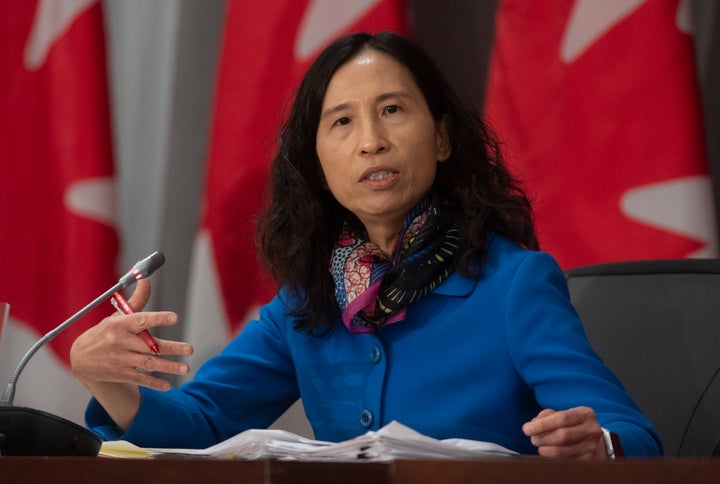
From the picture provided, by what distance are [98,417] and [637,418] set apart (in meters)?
0.80

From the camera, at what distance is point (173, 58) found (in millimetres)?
2549

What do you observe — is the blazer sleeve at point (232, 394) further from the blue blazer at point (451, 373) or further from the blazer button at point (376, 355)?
the blazer button at point (376, 355)

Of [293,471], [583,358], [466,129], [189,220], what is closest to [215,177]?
[189,220]

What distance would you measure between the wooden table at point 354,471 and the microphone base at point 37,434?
0.29 metres

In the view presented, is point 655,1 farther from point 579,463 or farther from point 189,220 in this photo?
point 579,463

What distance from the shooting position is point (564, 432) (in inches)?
40.0

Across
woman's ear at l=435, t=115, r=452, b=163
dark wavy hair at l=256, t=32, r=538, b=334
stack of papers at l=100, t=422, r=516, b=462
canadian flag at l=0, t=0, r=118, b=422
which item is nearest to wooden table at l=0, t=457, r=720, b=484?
stack of papers at l=100, t=422, r=516, b=462

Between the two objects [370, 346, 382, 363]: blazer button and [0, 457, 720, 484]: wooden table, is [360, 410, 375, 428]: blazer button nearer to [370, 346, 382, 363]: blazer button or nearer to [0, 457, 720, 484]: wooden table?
[370, 346, 382, 363]: blazer button

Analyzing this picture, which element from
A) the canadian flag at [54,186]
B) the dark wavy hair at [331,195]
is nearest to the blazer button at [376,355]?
the dark wavy hair at [331,195]

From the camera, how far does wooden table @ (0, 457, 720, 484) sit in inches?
27.5

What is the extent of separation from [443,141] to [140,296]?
603mm

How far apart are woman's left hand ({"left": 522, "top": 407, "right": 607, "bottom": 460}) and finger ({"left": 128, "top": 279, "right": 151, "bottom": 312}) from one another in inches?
23.8

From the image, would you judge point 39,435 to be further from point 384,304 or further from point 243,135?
point 243,135

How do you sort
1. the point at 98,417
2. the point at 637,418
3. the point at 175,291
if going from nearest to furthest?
the point at 637,418
the point at 98,417
the point at 175,291
